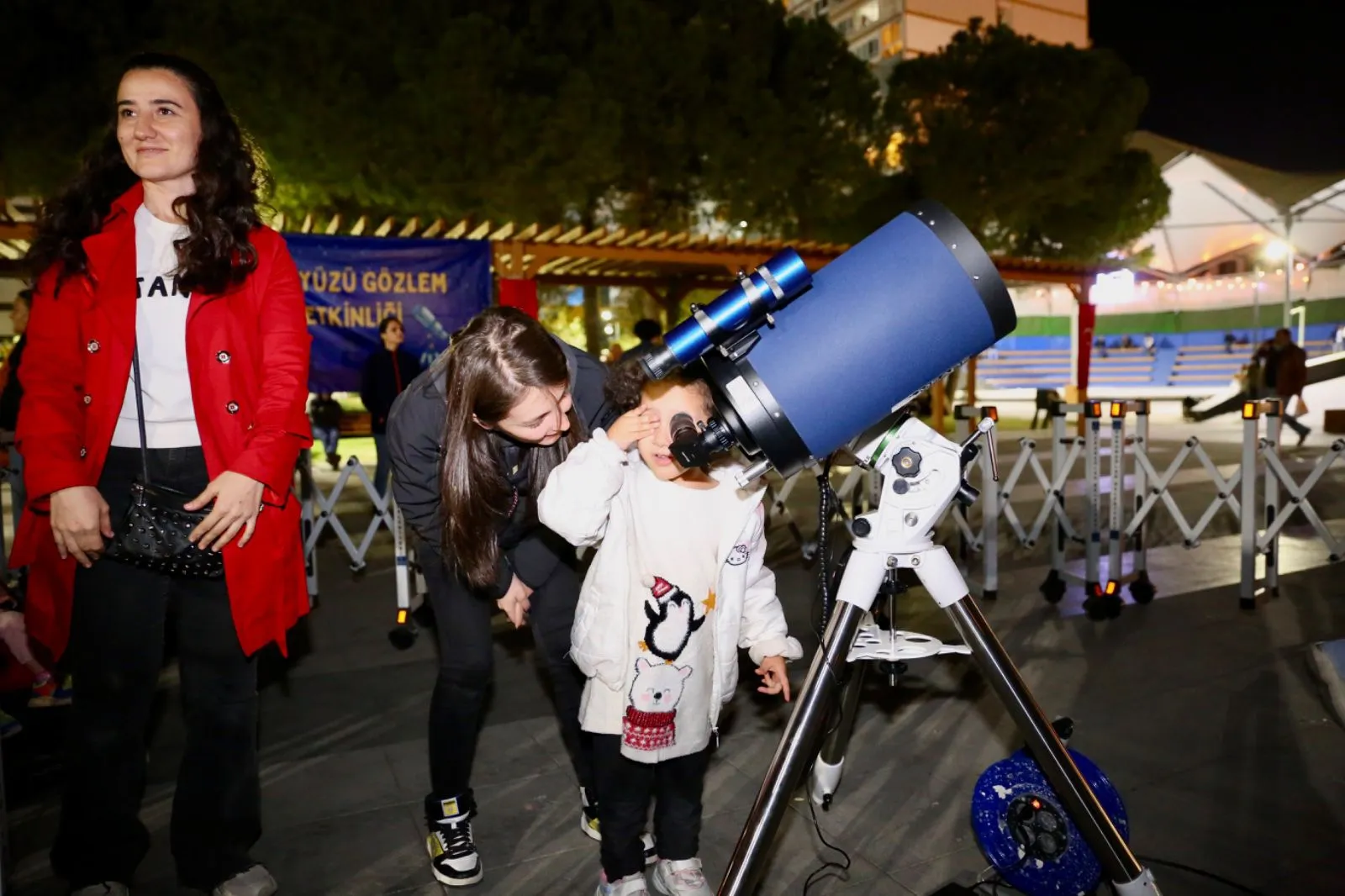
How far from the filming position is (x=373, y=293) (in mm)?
9969

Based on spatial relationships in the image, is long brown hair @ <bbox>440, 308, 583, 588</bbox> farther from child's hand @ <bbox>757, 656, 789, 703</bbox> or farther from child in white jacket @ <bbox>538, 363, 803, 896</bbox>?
child's hand @ <bbox>757, 656, 789, 703</bbox>

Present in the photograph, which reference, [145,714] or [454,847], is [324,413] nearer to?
[145,714]

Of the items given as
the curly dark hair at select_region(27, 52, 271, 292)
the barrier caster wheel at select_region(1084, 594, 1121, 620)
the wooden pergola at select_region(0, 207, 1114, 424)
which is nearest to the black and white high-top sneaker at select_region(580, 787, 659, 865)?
the curly dark hair at select_region(27, 52, 271, 292)

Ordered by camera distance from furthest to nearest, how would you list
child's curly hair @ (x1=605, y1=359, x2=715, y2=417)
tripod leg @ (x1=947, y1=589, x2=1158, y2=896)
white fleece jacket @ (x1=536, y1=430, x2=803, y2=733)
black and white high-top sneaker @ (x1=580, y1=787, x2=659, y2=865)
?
black and white high-top sneaker @ (x1=580, y1=787, x2=659, y2=865)
white fleece jacket @ (x1=536, y1=430, x2=803, y2=733)
child's curly hair @ (x1=605, y1=359, x2=715, y2=417)
tripod leg @ (x1=947, y1=589, x2=1158, y2=896)

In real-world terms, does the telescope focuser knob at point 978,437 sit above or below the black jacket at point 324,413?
above

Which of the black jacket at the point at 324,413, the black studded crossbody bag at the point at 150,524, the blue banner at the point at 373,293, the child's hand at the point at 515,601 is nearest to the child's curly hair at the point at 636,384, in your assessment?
the child's hand at the point at 515,601

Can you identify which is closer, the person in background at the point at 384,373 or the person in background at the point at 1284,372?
the person in background at the point at 384,373

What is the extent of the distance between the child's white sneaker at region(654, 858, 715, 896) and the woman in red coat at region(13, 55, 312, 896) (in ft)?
4.32

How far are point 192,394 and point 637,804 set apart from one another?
5.41ft

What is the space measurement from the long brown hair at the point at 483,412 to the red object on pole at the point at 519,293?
8175 mm

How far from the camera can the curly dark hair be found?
2.33 meters

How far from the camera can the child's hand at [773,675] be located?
95.2 inches

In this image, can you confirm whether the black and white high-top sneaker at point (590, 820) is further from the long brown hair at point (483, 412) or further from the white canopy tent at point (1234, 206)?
the white canopy tent at point (1234, 206)

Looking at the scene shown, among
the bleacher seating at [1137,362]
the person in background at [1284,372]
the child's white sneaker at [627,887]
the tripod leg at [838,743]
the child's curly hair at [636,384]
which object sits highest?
the child's curly hair at [636,384]
